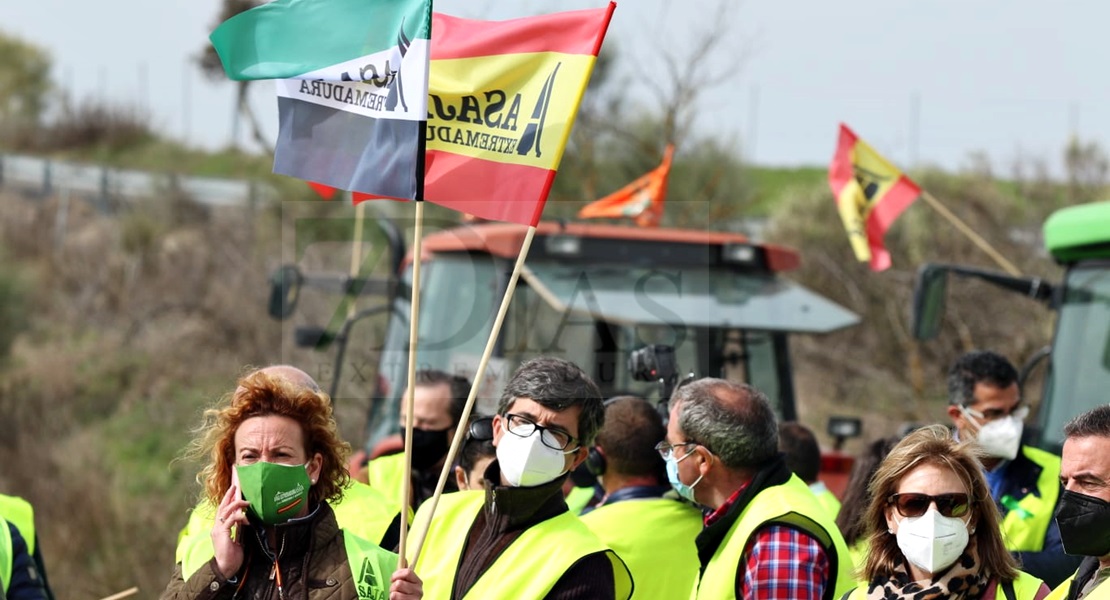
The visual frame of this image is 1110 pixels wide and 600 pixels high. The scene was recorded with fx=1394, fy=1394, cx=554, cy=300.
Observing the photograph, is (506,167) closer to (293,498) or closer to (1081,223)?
(293,498)

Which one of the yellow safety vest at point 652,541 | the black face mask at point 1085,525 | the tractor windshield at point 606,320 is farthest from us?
the tractor windshield at point 606,320

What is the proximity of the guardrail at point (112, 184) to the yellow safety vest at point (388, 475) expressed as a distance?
27.6 metres

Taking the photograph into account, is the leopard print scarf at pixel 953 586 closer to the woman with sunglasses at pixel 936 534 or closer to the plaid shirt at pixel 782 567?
the woman with sunglasses at pixel 936 534

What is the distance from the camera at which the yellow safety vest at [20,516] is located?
16.6 ft

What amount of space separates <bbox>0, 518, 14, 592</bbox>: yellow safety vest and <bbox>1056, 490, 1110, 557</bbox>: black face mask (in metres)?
3.41

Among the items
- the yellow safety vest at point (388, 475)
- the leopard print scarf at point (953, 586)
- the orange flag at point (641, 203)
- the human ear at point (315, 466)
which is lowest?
the yellow safety vest at point (388, 475)

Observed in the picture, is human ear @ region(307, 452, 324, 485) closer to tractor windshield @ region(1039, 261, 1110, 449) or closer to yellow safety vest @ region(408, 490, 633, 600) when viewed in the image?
yellow safety vest @ region(408, 490, 633, 600)

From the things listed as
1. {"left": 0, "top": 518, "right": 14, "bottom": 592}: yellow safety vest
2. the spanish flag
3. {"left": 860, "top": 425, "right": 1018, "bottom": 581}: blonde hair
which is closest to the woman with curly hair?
{"left": 0, "top": 518, "right": 14, "bottom": 592}: yellow safety vest

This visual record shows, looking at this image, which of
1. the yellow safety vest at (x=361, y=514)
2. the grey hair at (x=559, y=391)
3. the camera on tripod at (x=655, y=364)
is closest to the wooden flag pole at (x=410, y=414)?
the grey hair at (x=559, y=391)

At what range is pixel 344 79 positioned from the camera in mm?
4648

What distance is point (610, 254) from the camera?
9.02 metres

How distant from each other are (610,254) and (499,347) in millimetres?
1046

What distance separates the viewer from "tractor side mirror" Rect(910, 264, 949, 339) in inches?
328

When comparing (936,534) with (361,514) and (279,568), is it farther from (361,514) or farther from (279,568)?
(361,514)
